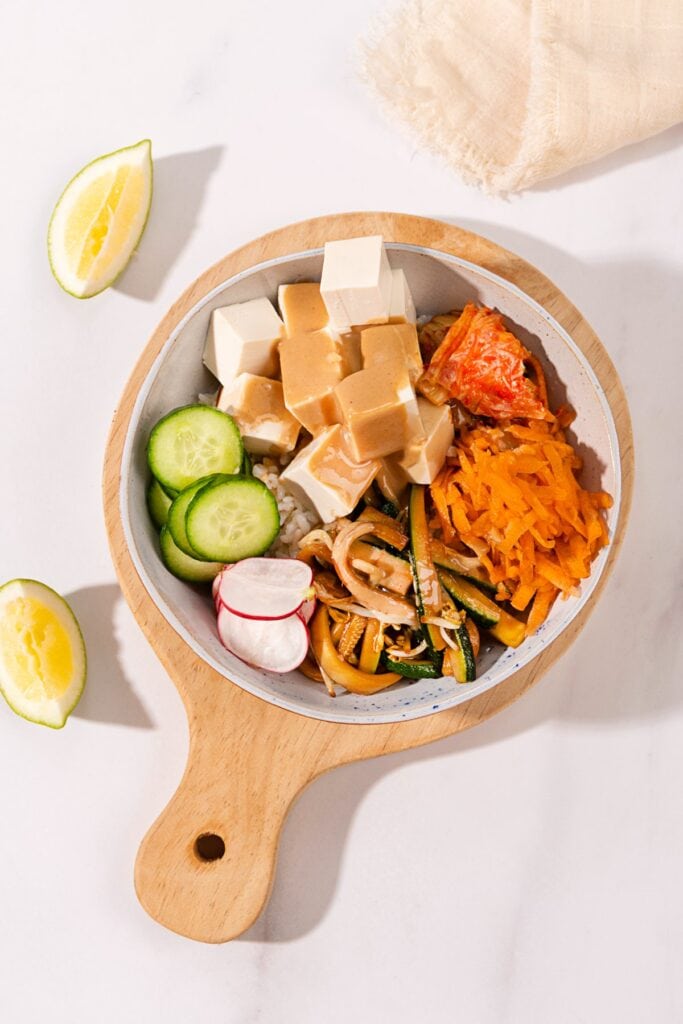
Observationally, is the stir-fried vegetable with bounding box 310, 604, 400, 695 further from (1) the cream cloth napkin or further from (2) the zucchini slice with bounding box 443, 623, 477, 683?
(1) the cream cloth napkin

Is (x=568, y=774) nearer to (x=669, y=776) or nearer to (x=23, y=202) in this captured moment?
(x=669, y=776)

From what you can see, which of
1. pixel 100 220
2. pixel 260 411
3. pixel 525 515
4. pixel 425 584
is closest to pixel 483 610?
pixel 425 584

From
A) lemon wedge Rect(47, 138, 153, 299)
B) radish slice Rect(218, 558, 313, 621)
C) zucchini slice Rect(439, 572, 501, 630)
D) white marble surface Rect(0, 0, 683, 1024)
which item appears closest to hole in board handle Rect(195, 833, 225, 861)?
white marble surface Rect(0, 0, 683, 1024)

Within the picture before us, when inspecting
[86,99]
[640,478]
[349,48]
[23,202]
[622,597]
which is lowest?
[622,597]

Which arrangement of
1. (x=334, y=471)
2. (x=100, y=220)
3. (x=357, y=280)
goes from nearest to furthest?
1. (x=357, y=280)
2. (x=334, y=471)
3. (x=100, y=220)

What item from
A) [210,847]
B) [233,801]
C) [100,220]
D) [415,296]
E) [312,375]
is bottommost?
[210,847]

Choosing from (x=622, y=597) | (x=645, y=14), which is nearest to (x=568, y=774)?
(x=622, y=597)

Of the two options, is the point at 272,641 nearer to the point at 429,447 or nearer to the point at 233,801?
the point at 233,801
